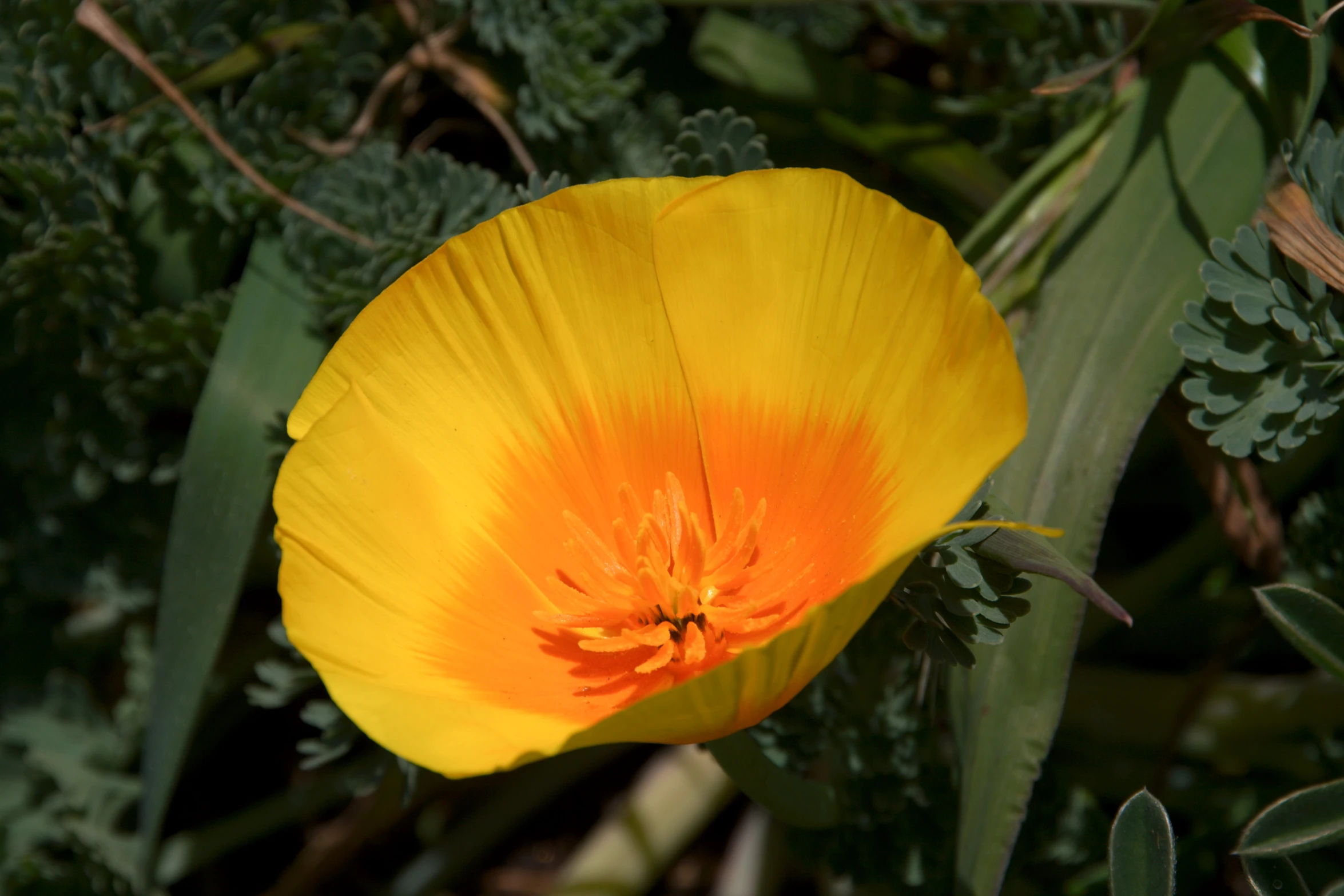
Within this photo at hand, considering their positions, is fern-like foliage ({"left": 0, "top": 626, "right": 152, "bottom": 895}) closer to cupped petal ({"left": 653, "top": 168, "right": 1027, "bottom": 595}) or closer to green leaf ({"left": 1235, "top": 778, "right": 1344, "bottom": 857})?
cupped petal ({"left": 653, "top": 168, "right": 1027, "bottom": 595})

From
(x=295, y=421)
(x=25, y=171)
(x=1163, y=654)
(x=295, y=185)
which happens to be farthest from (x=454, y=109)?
(x=1163, y=654)

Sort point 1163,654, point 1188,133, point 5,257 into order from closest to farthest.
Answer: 1. point 1188,133
2. point 5,257
3. point 1163,654

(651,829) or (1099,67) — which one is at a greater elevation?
(1099,67)

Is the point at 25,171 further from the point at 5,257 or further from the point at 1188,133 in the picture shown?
the point at 1188,133

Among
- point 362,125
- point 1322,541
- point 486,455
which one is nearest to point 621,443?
point 486,455

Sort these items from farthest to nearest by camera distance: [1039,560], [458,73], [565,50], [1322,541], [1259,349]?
[458,73] < [565,50] < [1322,541] < [1259,349] < [1039,560]

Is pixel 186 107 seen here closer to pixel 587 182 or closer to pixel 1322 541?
pixel 587 182

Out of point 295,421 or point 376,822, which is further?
point 376,822
